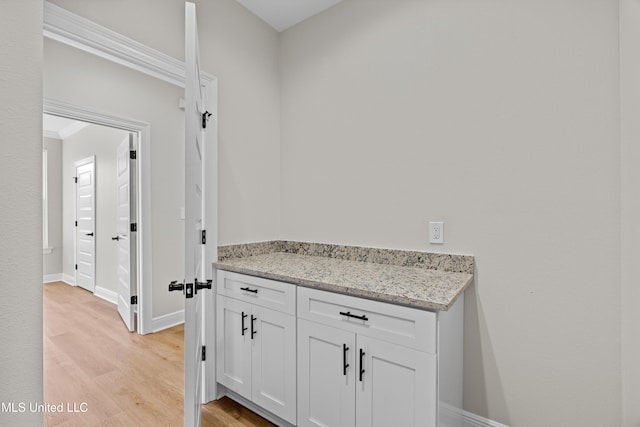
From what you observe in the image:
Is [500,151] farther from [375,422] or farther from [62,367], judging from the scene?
[62,367]

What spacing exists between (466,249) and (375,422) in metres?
0.93

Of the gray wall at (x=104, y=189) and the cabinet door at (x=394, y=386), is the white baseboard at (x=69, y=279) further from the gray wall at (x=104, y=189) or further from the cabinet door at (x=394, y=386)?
the cabinet door at (x=394, y=386)

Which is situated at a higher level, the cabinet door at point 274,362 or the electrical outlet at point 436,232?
→ the electrical outlet at point 436,232

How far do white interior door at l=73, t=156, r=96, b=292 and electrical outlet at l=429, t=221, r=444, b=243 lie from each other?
179 inches

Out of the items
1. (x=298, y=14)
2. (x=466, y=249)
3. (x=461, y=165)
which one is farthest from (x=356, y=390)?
(x=298, y=14)

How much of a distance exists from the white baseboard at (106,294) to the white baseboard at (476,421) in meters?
4.16

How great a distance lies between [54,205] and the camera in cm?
513

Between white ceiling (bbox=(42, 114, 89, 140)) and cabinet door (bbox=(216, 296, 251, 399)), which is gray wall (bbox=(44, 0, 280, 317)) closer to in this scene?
cabinet door (bbox=(216, 296, 251, 399))

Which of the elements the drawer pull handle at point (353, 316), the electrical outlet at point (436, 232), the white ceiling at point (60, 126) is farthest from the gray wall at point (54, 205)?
the electrical outlet at point (436, 232)

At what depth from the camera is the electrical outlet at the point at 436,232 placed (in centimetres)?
167

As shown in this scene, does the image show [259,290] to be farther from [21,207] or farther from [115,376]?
[115,376]

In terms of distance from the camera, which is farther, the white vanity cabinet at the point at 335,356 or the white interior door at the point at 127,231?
the white interior door at the point at 127,231

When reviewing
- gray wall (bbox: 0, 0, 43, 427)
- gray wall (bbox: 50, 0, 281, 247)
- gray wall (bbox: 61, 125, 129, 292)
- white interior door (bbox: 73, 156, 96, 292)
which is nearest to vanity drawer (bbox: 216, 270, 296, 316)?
gray wall (bbox: 50, 0, 281, 247)

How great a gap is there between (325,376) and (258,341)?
1.48 ft
